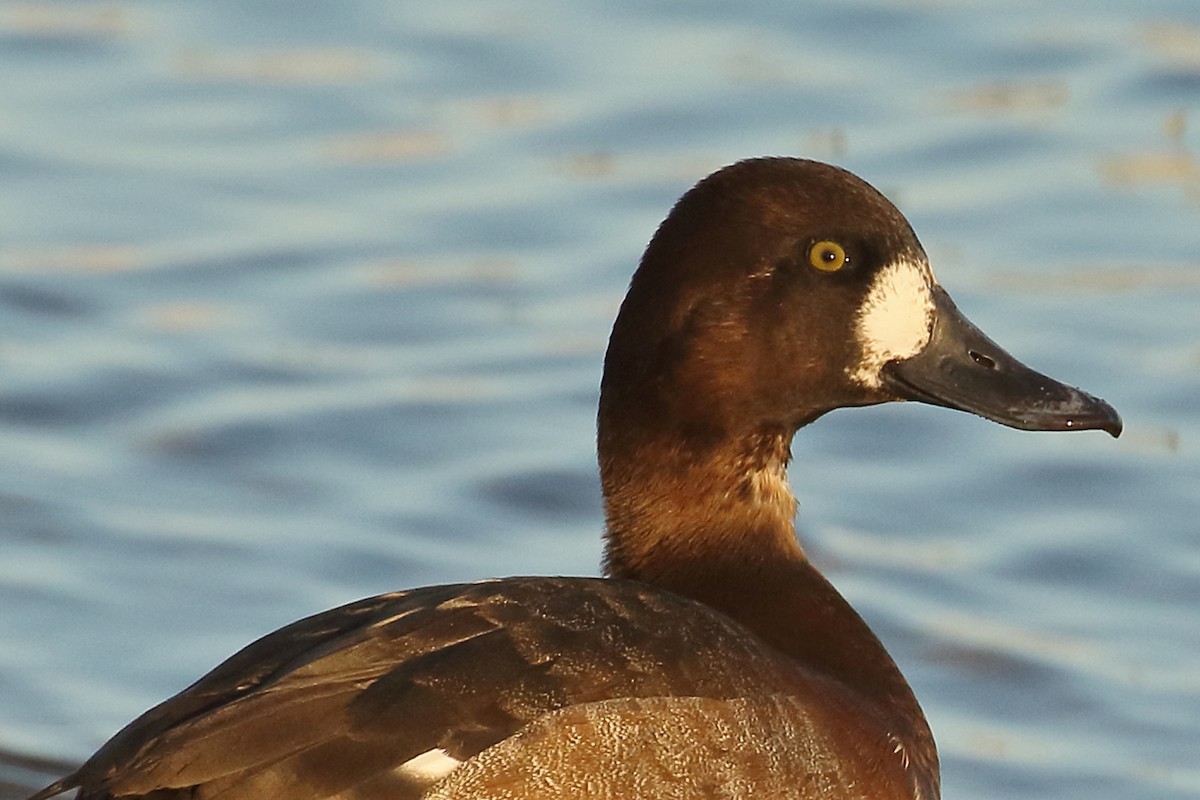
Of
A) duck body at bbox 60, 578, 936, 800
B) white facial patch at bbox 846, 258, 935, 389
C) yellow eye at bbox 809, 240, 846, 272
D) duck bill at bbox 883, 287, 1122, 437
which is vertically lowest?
duck body at bbox 60, 578, 936, 800

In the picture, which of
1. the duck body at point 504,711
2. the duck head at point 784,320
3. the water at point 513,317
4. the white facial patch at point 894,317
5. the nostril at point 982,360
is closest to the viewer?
the duck body at point 504,711

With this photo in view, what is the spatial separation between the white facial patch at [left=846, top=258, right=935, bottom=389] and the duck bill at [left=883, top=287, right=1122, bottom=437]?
0.02 meters

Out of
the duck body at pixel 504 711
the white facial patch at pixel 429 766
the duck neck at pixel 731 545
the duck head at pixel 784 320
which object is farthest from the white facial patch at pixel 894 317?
the white facial patch at pixel 429 766

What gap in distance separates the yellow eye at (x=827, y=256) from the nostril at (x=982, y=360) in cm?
35

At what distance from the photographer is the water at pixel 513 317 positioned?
22.6 feet

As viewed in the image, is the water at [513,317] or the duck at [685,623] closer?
the duck at [685,623]

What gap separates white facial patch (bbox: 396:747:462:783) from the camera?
165 inches

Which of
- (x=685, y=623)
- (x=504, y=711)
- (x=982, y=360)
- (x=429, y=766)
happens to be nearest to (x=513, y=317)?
(x=982, y=360)

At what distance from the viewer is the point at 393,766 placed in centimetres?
419

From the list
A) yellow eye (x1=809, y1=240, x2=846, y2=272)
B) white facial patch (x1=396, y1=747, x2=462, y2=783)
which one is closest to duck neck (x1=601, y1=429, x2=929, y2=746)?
yellow eye (x1=809, y1=240, x2=846, y2=272)

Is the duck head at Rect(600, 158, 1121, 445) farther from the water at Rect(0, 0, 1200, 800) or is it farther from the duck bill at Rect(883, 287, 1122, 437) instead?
the water at Rect(0, 0, 1200, 800)

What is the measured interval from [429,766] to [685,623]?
63 cm

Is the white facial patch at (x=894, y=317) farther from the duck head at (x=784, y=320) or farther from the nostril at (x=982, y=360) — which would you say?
the nostril at (x=982, y=360)

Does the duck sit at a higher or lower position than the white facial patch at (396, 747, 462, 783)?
higher
